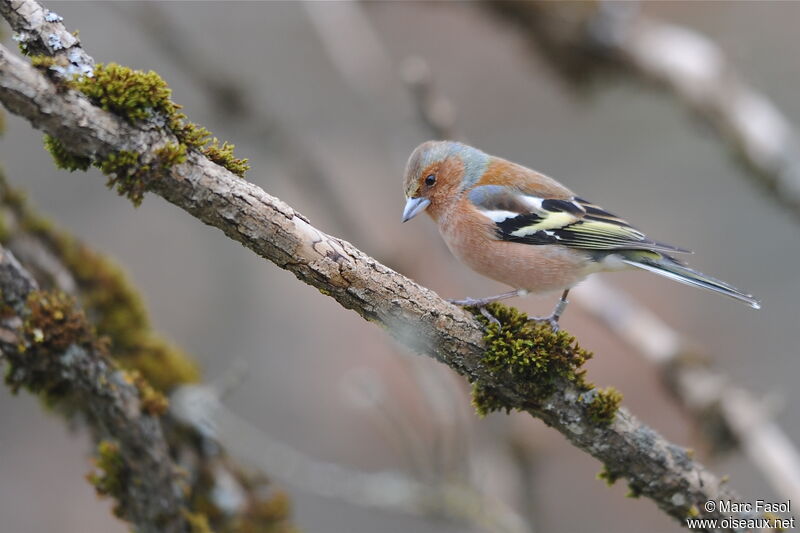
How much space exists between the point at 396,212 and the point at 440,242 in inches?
124

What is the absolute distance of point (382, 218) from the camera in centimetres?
1045

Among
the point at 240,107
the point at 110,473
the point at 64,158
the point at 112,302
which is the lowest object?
the point at 110,473

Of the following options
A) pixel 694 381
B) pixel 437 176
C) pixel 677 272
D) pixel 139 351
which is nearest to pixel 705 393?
pixel 694 381

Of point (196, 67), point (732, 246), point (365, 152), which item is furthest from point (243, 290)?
point (732, 246)

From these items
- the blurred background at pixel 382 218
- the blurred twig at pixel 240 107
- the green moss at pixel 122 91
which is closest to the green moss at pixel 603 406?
the green moss at pixel 122 91

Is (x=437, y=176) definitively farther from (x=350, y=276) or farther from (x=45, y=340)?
(x=45, y=340)

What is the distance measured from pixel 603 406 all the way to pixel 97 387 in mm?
2391

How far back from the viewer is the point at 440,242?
7508 mm

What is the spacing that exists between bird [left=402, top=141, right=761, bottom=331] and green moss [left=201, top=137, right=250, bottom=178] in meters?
1.92

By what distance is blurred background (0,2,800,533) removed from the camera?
7.57 metres

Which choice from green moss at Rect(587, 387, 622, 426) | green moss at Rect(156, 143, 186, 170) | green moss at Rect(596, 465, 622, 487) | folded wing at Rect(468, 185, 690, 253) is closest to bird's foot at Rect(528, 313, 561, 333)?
green moss at Rect(587, 387, 622, 426)

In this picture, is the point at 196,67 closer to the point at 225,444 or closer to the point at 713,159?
the point at 225,444

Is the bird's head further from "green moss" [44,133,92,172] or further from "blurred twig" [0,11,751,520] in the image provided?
"green moss" [44,133,92,172]

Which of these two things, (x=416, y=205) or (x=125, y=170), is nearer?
(x=125, y=170)
